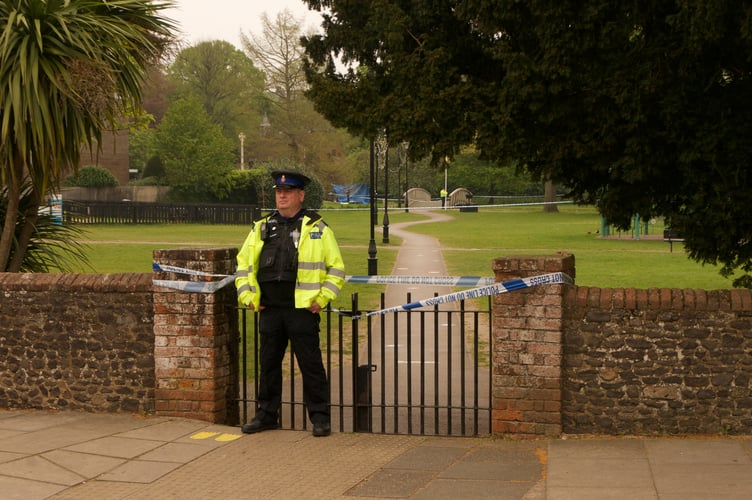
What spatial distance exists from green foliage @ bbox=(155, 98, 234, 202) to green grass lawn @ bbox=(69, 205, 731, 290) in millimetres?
8086

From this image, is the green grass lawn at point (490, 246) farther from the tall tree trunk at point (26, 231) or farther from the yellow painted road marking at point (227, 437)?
the yellow painted road marking at point (227, 437)

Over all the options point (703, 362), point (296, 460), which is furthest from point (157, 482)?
point (703, 362)

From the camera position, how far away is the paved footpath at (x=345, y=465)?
19.6ft

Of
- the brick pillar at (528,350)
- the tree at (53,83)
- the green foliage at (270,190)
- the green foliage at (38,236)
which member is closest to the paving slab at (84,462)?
the brick pillar at (528,350)

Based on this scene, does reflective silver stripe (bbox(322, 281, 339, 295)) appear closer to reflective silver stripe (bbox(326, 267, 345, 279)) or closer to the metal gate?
reflective silver stripe (bbox(326, 267, 345, 279))

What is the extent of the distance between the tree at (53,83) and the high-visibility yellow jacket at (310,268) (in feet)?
12.5

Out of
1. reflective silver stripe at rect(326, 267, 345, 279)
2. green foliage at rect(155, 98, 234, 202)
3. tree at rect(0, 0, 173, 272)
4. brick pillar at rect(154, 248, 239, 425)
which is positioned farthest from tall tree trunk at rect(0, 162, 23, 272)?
green foliage at rect(155, 98, 234, 202)

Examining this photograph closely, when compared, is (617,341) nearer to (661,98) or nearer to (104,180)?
(661,98)

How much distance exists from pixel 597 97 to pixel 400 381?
377cm

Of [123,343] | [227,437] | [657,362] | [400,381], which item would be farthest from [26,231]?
[657,362]

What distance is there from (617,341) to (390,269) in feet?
54.7

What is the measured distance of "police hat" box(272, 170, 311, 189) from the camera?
293 inches

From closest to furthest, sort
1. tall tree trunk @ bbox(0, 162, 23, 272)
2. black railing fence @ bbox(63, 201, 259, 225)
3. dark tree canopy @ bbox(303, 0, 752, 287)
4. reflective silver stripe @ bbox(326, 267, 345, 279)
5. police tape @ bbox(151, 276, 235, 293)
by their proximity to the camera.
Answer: reflective silver stripe @ bbox(326, 267, 345, 279) → police tape @ bbox(151, 276, 235, 293) → dark tree canopy @ bbox(303, 0, 752, 287) → tall tree trunk @ bbox(0, 162, 23, 272) → black railing fence @ bbox(63, 201, 259, 225)

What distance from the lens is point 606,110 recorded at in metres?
8.82
